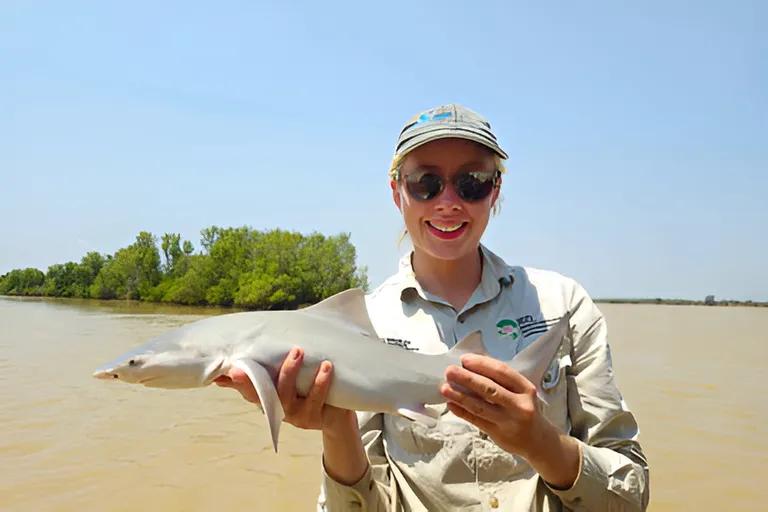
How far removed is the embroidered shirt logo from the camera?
3152 mm

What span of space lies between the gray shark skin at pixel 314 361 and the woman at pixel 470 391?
8cm

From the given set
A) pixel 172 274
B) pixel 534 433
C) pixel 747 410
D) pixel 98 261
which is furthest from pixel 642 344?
pixel 98 261

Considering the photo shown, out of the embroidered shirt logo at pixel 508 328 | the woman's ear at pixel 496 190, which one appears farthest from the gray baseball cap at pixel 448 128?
the embroidered shirt logo at pixel 508 328

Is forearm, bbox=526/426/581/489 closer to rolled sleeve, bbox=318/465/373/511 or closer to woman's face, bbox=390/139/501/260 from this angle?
rolled sleeve, bbox=318/465/373/511

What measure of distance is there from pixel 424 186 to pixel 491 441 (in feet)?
4.56

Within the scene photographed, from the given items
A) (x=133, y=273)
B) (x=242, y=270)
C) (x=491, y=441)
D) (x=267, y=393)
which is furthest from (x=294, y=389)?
(x=133, y=273)

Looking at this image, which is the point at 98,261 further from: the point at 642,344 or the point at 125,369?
the point at 125,369

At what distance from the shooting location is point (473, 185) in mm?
3080

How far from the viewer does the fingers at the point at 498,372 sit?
2332mm

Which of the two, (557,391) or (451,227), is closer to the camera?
(557,391)

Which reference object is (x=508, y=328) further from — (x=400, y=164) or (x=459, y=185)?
(x=400, y=164)

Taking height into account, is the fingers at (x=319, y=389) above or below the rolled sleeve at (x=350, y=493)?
above

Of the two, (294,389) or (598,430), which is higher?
(294,389)

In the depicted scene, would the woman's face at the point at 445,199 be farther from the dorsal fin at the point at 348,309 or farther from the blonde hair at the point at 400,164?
the dorsal fin at the point at 348,309
